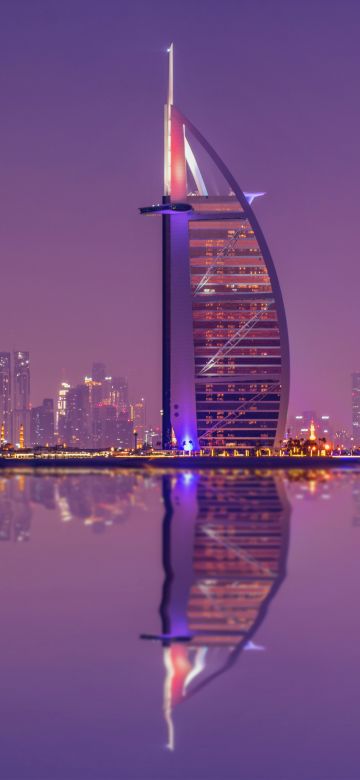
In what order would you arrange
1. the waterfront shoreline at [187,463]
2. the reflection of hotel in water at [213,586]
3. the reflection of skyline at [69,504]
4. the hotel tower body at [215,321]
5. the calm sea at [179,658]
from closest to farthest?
the calm sea at [179,658]
the reflection of hotel in water at [213,586]
the reflection of skyline at [69,504]
the waterfront shoreline at [187,463]
the hotel tower body at [215,321]

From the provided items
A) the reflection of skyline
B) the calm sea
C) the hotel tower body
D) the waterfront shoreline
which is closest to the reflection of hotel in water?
the calm sea

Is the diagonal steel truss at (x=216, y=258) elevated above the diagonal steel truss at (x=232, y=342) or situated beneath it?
elevated above

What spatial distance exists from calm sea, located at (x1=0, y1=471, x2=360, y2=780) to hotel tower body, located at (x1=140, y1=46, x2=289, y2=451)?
146356 mm

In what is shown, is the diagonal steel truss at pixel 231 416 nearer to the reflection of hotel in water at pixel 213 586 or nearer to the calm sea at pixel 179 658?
the reflection of hotel in water at pixel 213 586

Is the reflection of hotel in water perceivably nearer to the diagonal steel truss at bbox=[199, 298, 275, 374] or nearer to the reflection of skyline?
the reflection of skyline

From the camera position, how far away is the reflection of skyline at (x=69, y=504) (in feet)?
132

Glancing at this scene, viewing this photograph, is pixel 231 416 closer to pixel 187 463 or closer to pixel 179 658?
pixel 187 463

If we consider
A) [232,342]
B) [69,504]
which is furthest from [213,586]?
[232,342]

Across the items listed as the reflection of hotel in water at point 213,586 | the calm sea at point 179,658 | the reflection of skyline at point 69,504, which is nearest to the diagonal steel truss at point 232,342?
the reflection of skyline at point 69,504

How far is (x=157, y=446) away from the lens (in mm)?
189125

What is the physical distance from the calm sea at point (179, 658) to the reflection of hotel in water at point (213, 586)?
53 mm

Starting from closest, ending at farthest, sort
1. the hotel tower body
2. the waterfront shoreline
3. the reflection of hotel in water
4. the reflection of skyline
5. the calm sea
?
1. the calm sea
2. the reflection of hotel in water
3. the reflection of skyline
4. the waterfront shoreline
5. the hotel tower body

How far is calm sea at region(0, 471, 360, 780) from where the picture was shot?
46.3 ft

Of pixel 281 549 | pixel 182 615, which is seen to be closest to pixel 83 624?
pixel 182 615
